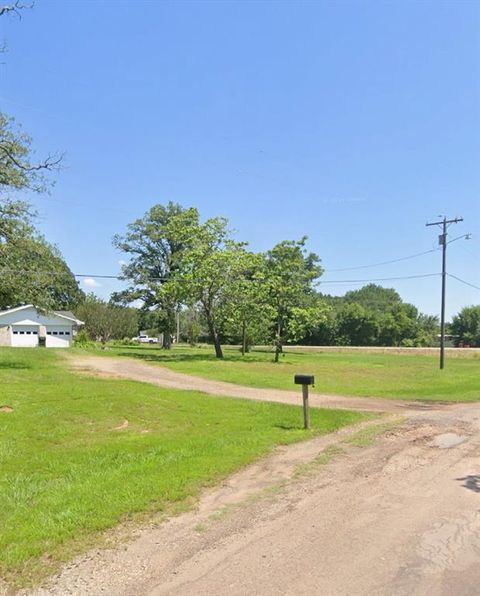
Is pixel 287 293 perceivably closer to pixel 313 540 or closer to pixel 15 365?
pixel 15 365

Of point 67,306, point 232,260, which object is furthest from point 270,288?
point 67,306

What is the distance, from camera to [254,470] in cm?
661

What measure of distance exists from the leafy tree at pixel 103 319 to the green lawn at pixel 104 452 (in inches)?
2122

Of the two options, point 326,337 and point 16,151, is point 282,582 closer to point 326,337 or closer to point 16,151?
point 16,151

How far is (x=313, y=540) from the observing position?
427 cm

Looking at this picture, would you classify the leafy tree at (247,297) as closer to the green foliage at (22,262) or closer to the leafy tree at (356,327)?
the green foliage at (22,262)

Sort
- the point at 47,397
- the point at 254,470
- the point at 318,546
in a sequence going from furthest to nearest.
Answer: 1. the point at 47,397
2. the point at 254,470
3. the point at 318,546

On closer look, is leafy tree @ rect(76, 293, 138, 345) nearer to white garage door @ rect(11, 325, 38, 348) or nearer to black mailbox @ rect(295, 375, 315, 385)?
white garage door @ rect(11, 325, 38, 348)

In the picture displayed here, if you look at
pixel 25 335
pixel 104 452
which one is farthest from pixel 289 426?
pixel 25 335

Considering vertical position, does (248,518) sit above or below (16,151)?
below

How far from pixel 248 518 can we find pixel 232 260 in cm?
2948

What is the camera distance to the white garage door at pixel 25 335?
48250mm

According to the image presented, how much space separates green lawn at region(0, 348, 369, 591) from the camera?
175 inches

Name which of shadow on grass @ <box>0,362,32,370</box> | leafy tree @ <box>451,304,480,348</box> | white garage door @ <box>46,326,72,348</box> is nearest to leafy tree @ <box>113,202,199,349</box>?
white garage door @ <box>46,326,72,348</box>
